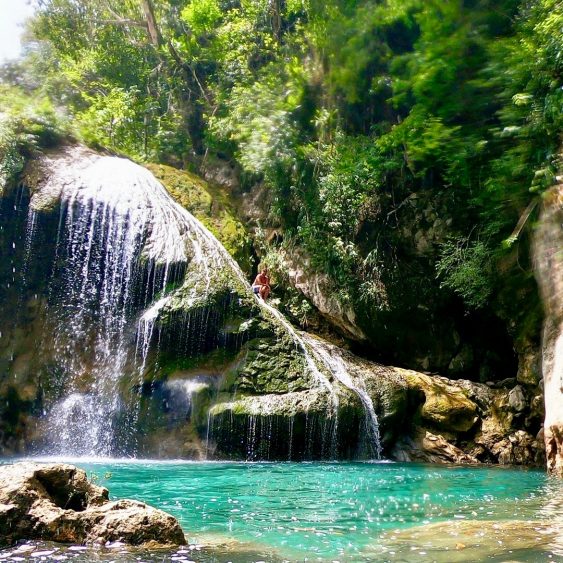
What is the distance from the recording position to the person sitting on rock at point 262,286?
16938mm

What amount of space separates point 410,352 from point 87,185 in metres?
9.66

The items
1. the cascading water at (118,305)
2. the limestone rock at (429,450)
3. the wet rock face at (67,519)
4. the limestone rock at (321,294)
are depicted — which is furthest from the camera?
the limestone rock at (321,294)

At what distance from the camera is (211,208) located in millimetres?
19562

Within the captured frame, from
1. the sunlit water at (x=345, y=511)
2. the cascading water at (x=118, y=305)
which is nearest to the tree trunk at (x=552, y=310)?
the sunlit water at (x=345, y=511)

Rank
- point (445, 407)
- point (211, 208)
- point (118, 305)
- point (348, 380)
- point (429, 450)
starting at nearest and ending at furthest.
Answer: point (429, 450) → point (445, 407) → point (348, 380) → point (118, 305) → point (211, 208)

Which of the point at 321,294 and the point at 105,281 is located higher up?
the point at 321,294

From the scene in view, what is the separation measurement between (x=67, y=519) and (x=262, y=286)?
1232 cm

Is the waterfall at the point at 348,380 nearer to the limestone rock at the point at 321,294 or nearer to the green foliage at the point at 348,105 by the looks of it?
the limestone rock at the point at 321,294

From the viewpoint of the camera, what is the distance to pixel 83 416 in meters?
13.9

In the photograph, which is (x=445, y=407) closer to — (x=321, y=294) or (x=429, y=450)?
(x=429, y=450)

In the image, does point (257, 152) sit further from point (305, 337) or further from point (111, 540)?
point (111, 540)

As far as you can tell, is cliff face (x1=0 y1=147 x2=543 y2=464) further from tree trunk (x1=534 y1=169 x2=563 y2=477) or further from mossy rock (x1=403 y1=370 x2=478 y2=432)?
tree trunk (x1=534 y1=169 x2=563 y2=477)

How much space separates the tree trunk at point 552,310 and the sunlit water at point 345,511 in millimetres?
737

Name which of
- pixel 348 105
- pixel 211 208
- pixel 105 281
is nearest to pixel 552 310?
pixel 348 105
